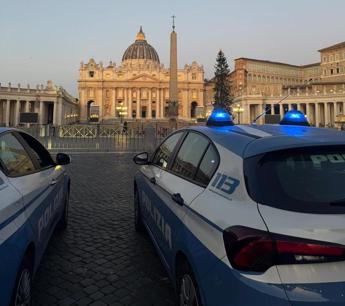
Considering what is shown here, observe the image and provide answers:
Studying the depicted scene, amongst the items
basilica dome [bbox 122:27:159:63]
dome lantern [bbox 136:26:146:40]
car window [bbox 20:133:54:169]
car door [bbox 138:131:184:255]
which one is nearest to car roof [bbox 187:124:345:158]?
car door [bbox 138:131:184:255]

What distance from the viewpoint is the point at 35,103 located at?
91.4m

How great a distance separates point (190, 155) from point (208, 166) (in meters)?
0.54

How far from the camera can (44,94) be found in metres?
90.7

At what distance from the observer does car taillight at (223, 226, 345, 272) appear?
1.65 metres

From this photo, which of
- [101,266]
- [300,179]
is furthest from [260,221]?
[101,266]

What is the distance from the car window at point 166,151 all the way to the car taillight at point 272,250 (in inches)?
79.9

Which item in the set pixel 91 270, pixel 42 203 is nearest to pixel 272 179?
pixel 42 203

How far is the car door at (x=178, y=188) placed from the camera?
→ 8.45 feet

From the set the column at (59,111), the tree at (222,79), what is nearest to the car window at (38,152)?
the tree at (222,79)

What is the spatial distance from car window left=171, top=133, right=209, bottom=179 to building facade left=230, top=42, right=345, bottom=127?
232 ft

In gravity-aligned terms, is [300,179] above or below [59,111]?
below

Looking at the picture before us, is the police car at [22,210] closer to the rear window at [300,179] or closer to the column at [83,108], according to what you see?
the rear window at [300,179]

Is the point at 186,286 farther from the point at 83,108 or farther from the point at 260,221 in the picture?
the point at 83,108

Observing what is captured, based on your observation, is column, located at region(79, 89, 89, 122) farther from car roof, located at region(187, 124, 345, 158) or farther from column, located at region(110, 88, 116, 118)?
car roof, located at region(187, 124, 345, 158)
